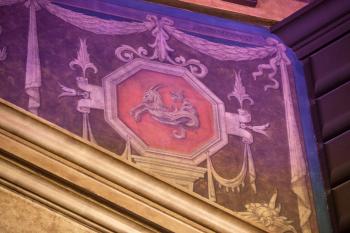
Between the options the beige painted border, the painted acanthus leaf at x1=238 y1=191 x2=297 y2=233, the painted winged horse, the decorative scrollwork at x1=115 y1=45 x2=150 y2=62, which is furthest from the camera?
the decorative scrollwork at x1=115 y1=45 x2=150 y2=62

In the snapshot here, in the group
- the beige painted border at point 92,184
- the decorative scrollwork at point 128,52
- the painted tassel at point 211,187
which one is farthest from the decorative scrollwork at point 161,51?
the beige painted border at point 92,184

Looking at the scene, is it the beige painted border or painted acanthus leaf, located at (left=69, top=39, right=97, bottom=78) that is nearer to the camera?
the beige painted border

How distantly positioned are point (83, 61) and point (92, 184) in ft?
2.85

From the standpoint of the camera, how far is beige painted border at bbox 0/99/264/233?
302 centimetres

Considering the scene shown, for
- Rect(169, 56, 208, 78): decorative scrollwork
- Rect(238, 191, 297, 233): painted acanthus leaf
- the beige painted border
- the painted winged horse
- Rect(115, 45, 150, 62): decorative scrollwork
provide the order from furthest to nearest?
Rect(169, 56, 208, 78): decorative scrollwork
Rect(115, 45, 150, 62): decorative scrollwork
the painted winged horse
Rect(238, 191, 297, 233): painted acanthus leaf
the beige painted border

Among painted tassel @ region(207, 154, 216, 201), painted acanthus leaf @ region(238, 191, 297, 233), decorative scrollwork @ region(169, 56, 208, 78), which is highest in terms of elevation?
decorative scrollwork @ region(169, 56, 208, 78)

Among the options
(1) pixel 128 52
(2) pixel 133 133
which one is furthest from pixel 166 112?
(1) pixel 128 52

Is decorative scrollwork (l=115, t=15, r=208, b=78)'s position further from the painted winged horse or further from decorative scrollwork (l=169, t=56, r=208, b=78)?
the painted winged horse

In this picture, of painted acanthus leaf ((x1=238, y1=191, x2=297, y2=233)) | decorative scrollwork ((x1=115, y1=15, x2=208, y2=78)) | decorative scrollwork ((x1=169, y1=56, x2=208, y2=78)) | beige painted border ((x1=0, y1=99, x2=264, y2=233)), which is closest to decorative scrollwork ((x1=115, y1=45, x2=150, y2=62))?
decorative scrollwork ((x1=115, y1=15, x2=208, y2=78))

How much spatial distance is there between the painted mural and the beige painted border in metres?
0.12

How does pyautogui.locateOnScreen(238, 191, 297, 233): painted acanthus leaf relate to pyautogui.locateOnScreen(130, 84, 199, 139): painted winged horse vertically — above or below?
below

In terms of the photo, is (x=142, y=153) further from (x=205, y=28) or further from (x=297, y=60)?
(x=297, y=60)

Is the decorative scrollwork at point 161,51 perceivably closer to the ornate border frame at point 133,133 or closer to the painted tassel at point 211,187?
the ornate border frame at point 133,133

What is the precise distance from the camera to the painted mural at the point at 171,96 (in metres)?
3.48
